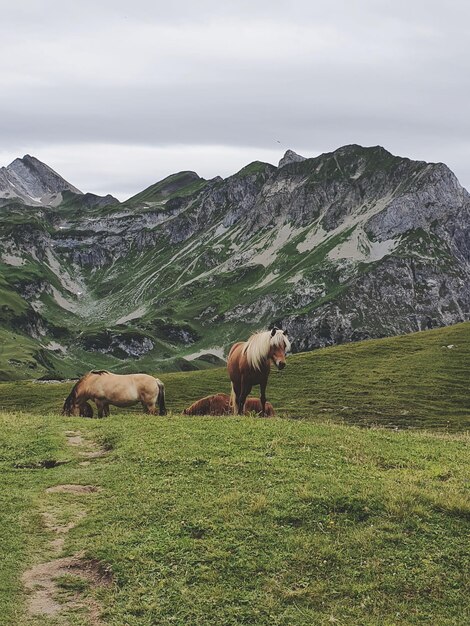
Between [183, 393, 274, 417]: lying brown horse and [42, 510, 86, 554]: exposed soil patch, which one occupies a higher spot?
[183, 393, 274, 417]: lying brown horse

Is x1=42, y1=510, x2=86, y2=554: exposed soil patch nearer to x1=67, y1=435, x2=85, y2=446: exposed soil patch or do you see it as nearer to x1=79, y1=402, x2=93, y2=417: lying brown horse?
x1=67, y1=435, x2=85, y2=446: exposed soil patch

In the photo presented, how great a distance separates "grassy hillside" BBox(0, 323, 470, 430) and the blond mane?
4449cm

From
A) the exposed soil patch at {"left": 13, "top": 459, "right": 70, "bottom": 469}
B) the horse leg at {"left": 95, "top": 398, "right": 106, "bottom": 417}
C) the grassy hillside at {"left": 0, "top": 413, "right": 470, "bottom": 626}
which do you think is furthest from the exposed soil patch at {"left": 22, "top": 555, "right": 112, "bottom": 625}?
the horse leg at {"left": 95, "top": 398, "right": 106, "bottom": 417}

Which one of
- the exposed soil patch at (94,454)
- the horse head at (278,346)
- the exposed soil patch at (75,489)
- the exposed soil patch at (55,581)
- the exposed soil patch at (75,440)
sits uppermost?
the horse head at (278,346)

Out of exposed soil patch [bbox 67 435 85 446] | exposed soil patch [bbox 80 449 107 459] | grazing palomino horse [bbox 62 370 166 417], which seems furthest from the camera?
grazing palomino horse [bbox 62 370 166 417]

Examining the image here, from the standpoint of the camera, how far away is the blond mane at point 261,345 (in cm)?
2827

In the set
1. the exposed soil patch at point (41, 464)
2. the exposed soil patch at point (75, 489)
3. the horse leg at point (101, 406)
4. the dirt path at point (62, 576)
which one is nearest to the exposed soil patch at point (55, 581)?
the dirt path at point (62, 576)

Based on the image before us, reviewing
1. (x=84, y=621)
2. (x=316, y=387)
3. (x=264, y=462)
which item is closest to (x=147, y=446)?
(x=264, y=462)

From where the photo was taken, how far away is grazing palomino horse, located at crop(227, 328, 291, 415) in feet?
92.5

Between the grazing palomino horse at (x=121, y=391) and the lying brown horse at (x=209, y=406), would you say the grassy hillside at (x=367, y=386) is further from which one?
the grazing palomino horse at (x=121, y=391)

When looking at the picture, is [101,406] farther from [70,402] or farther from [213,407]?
[213,407]

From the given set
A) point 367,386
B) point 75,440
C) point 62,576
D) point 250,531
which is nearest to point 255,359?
point 75,440

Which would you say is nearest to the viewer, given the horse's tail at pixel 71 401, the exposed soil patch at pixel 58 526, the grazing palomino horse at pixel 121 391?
the exposed soil patch at pixel 58 526

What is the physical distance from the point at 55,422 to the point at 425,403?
68303mm
